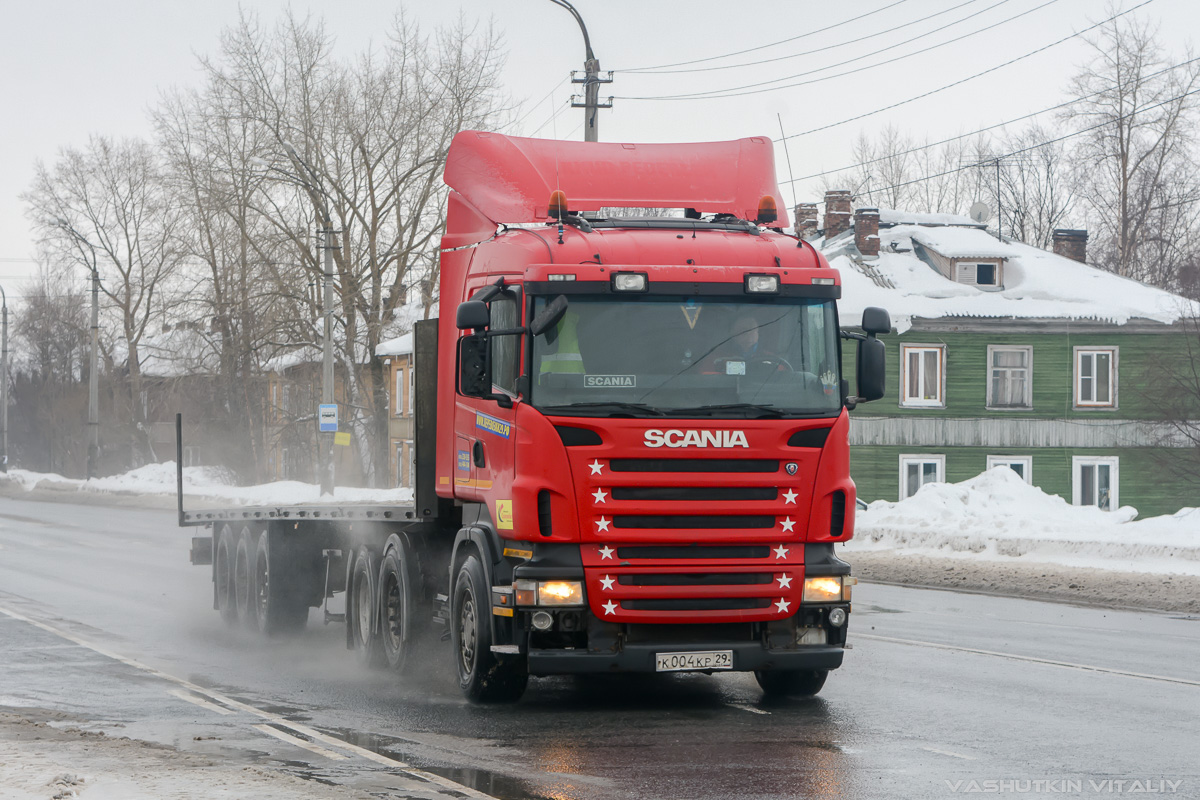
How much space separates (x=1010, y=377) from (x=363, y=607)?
3364 cm

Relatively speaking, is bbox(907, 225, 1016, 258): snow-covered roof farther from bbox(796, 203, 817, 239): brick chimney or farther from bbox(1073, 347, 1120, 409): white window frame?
bbox(796, 203, 817, 239): brick chimney

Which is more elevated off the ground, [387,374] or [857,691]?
[387,374]

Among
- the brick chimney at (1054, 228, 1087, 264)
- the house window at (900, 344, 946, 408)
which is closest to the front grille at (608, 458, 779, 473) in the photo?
the house window at (900, 344, 946, 408)

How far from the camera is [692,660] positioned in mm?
9125

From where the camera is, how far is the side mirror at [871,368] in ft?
31.8

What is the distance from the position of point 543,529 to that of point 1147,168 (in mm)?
52984

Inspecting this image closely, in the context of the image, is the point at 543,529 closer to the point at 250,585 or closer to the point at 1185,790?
the point at 1185,790

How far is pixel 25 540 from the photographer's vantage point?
96.9ft

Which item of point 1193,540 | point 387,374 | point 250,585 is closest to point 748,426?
point 250,585

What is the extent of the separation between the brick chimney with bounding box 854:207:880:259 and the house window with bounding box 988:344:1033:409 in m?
5.44

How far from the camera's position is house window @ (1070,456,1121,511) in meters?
43.4

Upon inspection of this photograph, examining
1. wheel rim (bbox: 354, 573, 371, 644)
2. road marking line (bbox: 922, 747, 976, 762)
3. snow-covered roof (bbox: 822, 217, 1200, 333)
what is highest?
snow-covered roof (bbox: 822, 217, 1200, 333)

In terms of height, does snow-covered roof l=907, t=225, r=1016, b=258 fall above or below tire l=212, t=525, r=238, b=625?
above

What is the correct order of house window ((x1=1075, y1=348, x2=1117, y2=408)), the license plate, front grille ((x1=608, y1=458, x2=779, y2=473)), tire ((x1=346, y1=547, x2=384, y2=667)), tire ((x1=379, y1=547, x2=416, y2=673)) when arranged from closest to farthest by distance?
front grille ((x1=608, y1=458, x2=779, y2=473)), the license plate, tire ((x1=379, y1=547, x2=416, y2=673)), tire ((x1=346, y1=547, x2=384, y2=667)), house window ((x1=1075, y1=348, x2=1117, y2=408))
